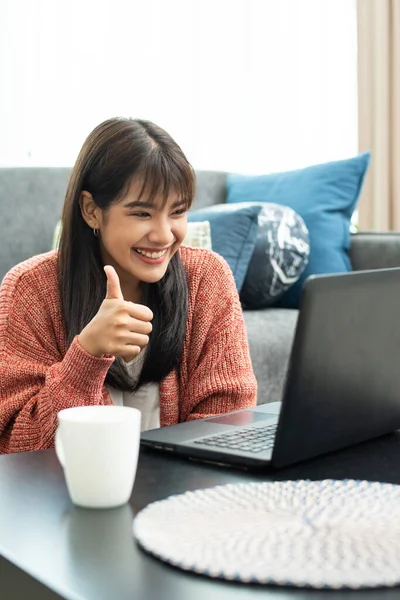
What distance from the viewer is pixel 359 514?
726mm

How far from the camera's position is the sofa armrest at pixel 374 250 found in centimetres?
281

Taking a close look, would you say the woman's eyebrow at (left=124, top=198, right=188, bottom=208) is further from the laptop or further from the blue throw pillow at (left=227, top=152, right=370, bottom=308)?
the blue throw pillow at (left=227, top=152, right=370, bottom=308)

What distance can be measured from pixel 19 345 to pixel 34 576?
31.3 inches

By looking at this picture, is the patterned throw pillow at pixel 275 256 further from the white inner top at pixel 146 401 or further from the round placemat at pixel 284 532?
the round placemat at pixel 284 532

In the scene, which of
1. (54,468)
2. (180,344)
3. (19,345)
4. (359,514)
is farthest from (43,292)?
(359,514)

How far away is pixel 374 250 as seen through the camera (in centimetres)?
288

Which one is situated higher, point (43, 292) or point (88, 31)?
point (88, 31)

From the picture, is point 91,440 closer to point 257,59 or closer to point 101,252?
point 101,252

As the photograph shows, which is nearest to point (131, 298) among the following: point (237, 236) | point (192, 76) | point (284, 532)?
point (284, 532)

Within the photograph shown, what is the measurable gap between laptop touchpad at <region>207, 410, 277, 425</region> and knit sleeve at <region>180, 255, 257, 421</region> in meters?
0.28

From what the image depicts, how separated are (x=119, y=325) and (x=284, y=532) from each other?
473mm

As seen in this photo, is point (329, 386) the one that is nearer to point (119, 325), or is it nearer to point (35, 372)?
point (119, 325)

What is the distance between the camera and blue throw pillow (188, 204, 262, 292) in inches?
105

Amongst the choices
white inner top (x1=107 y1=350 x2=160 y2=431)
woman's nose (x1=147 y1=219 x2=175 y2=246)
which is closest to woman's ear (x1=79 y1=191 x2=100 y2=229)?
woman's nose (x1=147 y1=219 x2=175 y2=246)
